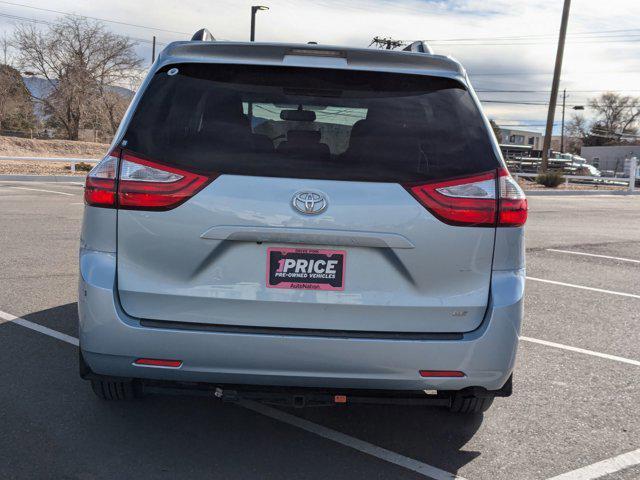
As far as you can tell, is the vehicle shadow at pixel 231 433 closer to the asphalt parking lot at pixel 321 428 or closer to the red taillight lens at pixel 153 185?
the asphalt parking lot at pixel 321 428

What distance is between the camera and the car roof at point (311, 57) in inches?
123

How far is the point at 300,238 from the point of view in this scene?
3.00 metres

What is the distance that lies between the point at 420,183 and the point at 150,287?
1232mm

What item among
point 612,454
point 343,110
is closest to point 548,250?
point 612,454

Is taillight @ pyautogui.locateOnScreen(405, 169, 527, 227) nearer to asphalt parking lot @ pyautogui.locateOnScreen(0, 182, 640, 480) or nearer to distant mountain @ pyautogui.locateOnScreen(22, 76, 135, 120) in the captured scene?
asphalt parking lot @ pyautogui.locateOnScreen(0, 182, 640, 480)

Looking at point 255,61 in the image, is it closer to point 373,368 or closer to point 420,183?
point 420,183

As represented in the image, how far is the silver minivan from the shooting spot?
9.87ft

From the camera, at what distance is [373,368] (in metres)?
3.03

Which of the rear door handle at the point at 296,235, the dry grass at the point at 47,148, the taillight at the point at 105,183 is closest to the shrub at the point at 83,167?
the dry grass at the point at 47,148

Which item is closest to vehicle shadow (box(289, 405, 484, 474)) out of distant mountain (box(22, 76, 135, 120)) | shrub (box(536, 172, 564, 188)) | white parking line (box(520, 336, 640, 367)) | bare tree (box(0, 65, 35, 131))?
white parking line (box(520, 336, 640, 367))

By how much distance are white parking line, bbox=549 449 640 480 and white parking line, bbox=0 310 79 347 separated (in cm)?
339

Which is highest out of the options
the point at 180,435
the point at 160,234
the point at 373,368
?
the point at 160,234

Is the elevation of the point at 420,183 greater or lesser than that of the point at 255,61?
lesser

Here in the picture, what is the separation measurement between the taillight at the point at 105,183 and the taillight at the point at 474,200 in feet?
4.17
